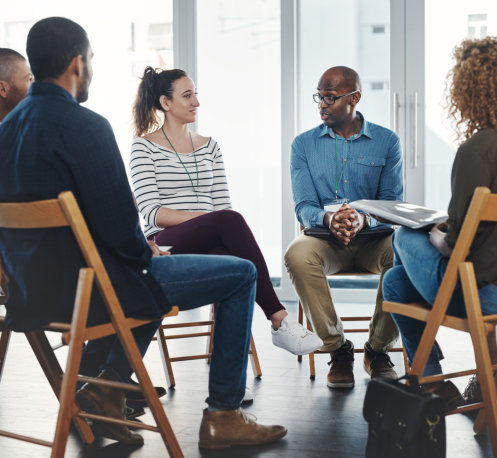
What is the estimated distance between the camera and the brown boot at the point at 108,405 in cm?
219

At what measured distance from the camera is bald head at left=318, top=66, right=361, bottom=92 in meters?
3.40

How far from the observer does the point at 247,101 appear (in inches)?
208

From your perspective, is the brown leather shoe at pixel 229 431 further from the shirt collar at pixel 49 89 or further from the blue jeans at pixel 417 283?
the shirt collar at pixel 49 89

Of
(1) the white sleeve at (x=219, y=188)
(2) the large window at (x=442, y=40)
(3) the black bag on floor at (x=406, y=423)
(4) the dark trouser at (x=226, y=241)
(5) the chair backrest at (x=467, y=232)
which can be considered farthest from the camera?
(2) the large window at (x=442, y=40)

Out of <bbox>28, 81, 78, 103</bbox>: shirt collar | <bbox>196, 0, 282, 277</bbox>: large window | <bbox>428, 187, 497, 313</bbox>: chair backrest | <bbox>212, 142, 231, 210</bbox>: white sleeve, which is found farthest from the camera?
<bbox>196, 0, 282, 277</bbox>: large window

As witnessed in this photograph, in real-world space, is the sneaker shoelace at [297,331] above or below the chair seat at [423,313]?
below

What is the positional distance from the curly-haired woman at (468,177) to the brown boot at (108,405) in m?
1.02

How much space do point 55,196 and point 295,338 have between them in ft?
3.44

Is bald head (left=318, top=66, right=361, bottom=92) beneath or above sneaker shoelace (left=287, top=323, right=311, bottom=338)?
above

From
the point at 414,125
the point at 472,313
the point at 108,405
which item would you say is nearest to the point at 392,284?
the point at 472,313

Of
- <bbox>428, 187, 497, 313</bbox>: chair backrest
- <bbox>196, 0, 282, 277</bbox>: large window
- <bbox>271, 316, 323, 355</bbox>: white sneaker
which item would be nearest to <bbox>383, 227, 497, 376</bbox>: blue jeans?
<bbox>428, 187, 497, 313</bbox>: chair backrest

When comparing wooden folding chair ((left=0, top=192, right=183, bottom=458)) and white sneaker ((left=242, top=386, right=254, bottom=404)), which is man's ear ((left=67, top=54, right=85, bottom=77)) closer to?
wooden folding chair ((left=0, top=192, right=183, bottom=458))

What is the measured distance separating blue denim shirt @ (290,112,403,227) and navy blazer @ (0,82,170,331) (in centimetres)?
153

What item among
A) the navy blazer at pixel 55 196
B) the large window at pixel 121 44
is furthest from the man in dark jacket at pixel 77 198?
the large window at pixel 121 44
